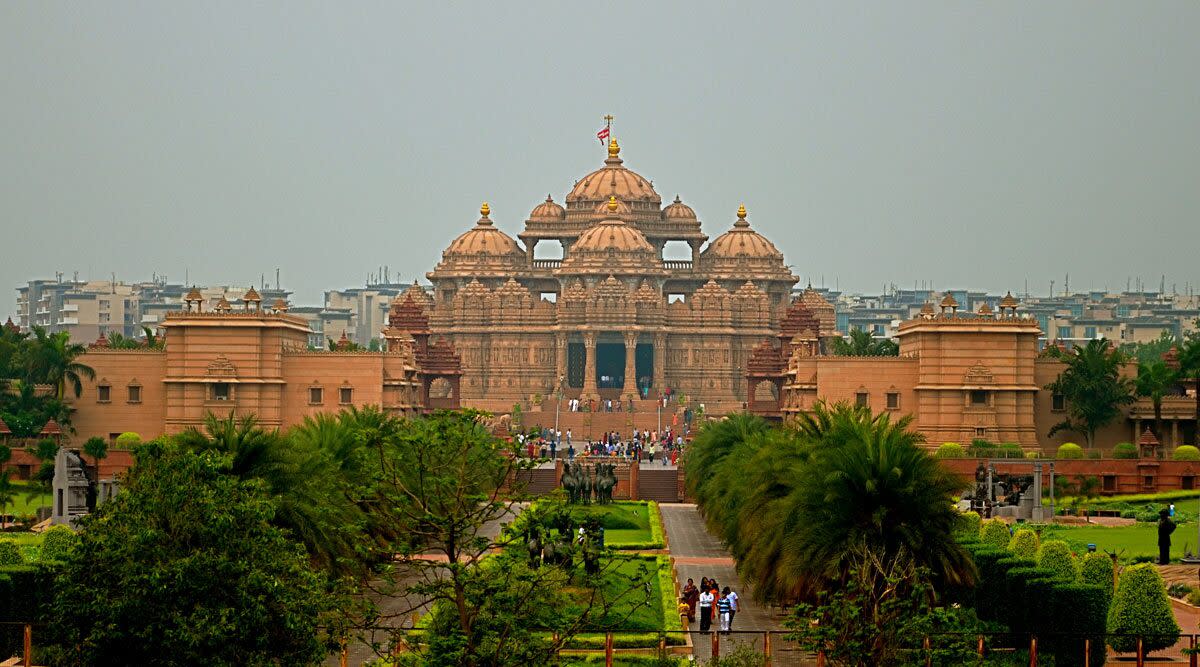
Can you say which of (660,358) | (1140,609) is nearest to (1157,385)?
(660,358)

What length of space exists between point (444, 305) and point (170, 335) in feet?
135

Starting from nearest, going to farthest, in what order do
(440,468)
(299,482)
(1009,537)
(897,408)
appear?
(440,468) < (299,482) < (1009,537) < (897,408)

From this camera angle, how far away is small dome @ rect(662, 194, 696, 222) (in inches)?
4948

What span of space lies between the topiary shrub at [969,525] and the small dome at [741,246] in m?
75.2

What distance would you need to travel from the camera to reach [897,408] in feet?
246

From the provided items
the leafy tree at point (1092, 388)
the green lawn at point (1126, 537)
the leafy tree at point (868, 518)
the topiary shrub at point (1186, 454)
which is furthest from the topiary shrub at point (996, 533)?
the leafy tree at point (1092, 388)

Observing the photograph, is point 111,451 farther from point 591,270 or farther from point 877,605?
point 591,270

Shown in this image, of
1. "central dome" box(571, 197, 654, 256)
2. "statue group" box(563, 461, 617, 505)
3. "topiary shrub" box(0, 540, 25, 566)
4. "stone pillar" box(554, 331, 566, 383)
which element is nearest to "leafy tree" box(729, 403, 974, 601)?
"topiary shrub" box(0, 540, 25, 566)

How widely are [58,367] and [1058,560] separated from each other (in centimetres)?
4340

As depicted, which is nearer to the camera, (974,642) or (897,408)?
(974,642)

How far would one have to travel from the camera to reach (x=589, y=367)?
356 feet

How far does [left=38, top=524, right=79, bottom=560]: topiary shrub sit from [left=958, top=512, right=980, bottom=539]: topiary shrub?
1315cm

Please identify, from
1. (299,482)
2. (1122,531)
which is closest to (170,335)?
(1122,531)

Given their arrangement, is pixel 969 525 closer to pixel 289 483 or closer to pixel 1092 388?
pixel 289 483
